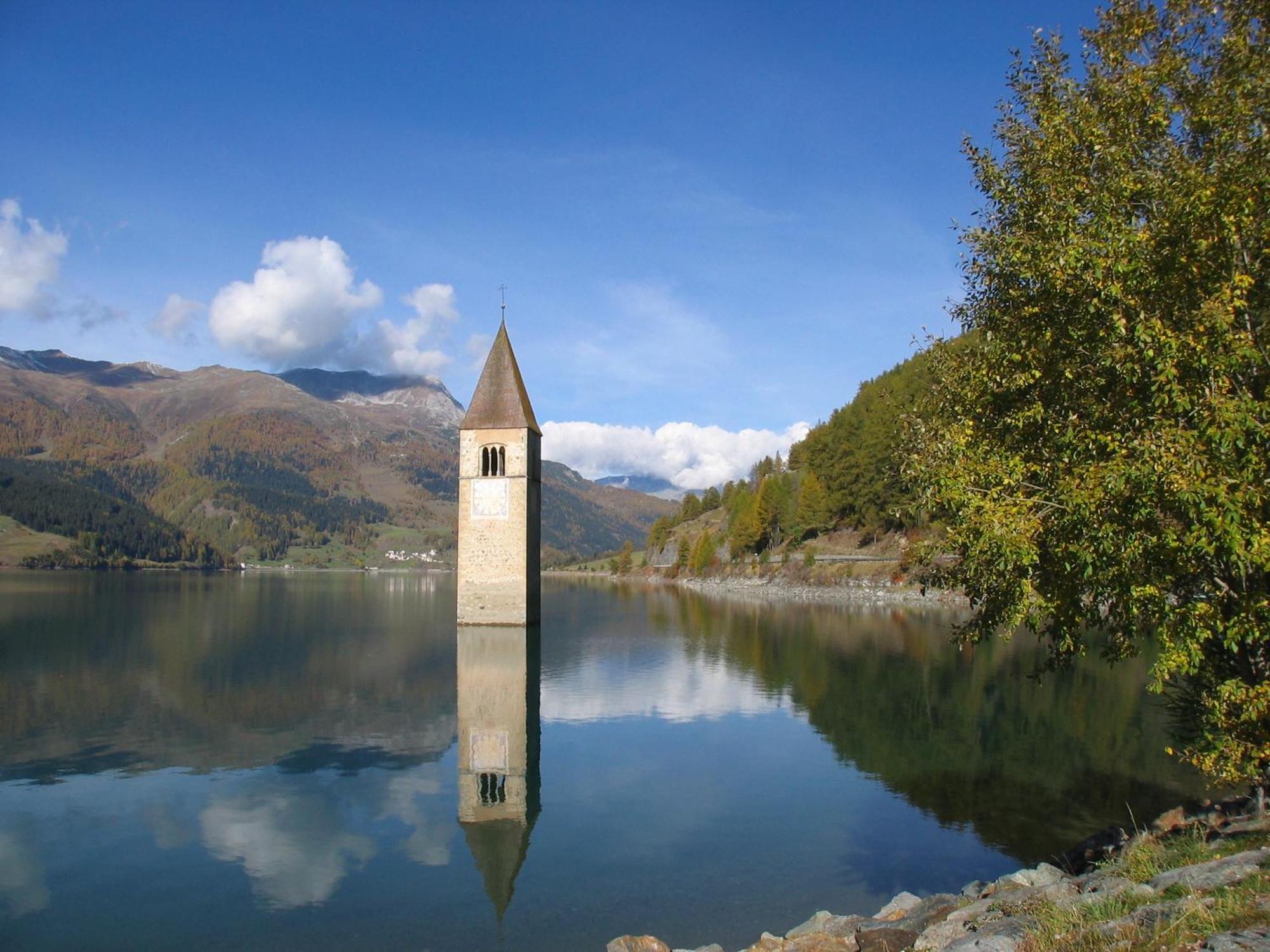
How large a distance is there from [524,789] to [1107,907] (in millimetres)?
12559

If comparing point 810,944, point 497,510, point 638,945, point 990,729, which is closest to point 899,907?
point 810,944

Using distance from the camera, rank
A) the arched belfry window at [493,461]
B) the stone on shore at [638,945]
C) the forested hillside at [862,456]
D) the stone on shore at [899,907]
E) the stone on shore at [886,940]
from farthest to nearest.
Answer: the forested hillside at [862,456] < the arched belfry window at [493,461] < the stone on shore at [899,907] < the stone on shore at [638,945] < the stone on shore at [886,940]

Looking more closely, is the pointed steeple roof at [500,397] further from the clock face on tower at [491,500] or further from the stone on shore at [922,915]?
the stone on shore at [922,915]

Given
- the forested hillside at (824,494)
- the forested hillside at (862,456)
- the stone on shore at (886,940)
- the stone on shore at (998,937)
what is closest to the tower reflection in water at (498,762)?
the stone on shore at (886,940)

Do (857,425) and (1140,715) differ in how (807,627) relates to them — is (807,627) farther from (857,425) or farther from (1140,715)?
(857,425)

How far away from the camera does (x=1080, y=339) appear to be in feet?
34.6

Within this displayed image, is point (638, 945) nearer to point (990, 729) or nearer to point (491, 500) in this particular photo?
point (990, 729)

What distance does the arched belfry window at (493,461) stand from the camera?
4956 cm

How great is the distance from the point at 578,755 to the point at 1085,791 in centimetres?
1137

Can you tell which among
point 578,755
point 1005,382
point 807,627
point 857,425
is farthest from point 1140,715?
point 857,425

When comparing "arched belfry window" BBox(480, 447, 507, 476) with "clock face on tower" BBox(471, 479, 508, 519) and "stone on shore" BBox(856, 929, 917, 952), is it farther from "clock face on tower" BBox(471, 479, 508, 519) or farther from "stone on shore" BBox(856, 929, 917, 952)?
"stone on shore" BBox(856, 929, 917, 952)

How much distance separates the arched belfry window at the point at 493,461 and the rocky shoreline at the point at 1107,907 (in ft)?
129

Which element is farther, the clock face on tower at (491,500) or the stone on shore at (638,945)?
the clock face on tower at (491,500)

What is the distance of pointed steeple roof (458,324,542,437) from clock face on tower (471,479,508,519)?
339 centimetres
